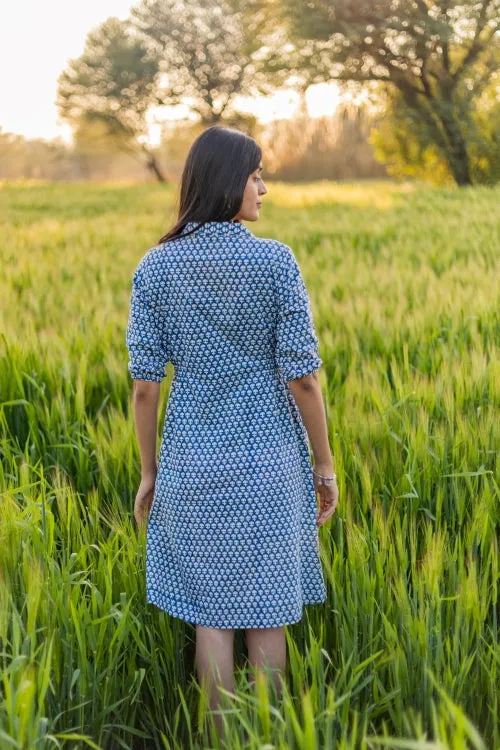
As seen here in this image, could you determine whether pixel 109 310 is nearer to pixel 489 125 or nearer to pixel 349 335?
pixel 349 335

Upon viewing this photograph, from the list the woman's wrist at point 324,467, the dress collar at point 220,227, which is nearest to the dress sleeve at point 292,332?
the dress collar at point 220,227

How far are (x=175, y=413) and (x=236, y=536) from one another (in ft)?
0.99

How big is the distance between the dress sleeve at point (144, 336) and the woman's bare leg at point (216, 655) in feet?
1.89

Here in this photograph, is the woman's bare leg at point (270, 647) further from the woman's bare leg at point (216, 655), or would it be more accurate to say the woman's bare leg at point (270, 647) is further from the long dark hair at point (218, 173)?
the long dark hair at point (218, 173)

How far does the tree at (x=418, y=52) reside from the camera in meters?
20.9

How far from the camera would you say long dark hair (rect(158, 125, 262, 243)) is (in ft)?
5.76

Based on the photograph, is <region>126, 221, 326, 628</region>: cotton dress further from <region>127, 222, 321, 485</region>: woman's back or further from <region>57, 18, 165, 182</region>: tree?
<region>57, 18, 165, 182</region>: tree

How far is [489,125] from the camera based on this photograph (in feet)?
77.3

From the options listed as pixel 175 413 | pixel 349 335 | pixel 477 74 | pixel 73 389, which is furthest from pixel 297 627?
pixel 477 74

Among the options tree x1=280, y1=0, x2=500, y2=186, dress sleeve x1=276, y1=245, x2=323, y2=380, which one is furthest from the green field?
tree x1=280, y1=0, x2=500, y2=186

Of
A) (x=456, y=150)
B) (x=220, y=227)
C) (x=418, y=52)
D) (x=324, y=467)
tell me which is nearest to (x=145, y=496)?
(x=324, y=467)

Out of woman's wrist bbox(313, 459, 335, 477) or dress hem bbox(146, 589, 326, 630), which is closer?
dress hem bbox(146, 589, 326, 630)

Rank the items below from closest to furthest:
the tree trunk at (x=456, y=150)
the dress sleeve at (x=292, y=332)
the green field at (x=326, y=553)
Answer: the green field at (x=326, y=553) → the dress sleeve at (x=292, y=332) → the tree trunk at (x=456, y=150)

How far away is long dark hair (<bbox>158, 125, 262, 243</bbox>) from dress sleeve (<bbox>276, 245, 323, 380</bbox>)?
175mm
